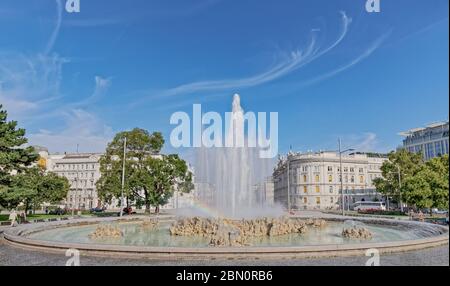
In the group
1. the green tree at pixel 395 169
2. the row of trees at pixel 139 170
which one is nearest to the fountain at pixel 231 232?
the row of trees at pixel 139 170

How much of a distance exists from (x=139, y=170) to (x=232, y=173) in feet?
67.8

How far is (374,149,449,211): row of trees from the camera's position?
37.3 m

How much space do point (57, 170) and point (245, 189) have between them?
106 meters

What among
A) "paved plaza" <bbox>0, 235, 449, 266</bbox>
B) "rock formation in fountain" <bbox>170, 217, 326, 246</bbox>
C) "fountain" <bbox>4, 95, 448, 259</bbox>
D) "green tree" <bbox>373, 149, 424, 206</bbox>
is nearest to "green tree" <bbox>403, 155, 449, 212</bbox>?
"fountain" <bbox>4, 95, 448, 259</bbox>

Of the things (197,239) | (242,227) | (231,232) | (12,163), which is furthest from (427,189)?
(12,163)

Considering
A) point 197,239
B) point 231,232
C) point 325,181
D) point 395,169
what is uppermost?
point 395,169

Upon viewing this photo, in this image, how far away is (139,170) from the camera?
4700cm

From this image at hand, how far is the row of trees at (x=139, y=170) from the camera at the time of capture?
46269mm

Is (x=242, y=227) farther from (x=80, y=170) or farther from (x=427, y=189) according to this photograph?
(x=80, y=170)

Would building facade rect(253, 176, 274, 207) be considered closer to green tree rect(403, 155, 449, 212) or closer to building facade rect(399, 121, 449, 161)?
green tree rect(403, 155, 449, 212)
